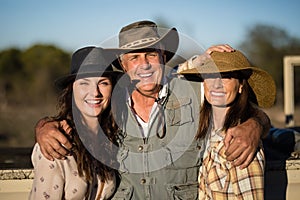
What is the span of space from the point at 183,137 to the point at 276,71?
61.8 feet

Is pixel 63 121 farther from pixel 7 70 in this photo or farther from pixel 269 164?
pixel 7 70

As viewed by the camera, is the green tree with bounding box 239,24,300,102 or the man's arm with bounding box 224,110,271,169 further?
the green tree with bounding box 239,24,300,102

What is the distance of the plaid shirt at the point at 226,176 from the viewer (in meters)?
2.12

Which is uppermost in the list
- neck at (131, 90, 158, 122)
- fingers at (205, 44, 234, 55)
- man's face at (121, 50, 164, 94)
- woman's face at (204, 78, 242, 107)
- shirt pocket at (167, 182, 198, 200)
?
fingers at (205, 44, 234, 55)

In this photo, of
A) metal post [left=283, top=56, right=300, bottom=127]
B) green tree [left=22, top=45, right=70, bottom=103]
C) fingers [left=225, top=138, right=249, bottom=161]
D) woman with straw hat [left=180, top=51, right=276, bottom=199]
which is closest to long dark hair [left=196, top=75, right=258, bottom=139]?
woman with straw hat [left=180, top=51, right=276, bottom=199]

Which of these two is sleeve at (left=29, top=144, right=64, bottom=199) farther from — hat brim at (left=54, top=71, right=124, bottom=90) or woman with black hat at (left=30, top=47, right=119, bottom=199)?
hat brim at (left=54, top=71, right=124, bottom=90)

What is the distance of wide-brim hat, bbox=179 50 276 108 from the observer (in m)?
2.28

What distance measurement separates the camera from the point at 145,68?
2.58 metres

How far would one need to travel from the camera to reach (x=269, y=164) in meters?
2.52

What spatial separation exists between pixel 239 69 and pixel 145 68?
54cm

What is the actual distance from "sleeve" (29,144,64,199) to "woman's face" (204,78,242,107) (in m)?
0.78

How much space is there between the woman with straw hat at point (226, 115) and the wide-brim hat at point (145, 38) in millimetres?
266

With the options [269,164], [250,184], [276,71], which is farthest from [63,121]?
[276,71]

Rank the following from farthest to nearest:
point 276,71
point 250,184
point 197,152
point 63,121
Answer: point 276,71 → point 197,152 → point 63,121 → point 250,184
